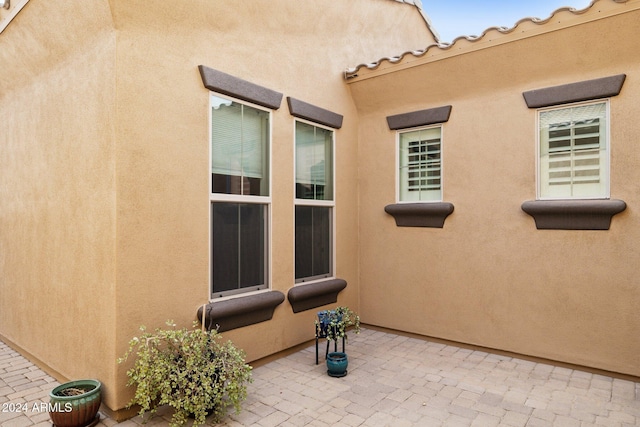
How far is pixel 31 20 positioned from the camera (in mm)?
4094

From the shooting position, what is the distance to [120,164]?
3.42 meters

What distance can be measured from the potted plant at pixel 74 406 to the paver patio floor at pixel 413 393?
205 millimetres

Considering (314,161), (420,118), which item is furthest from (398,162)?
(314,161)

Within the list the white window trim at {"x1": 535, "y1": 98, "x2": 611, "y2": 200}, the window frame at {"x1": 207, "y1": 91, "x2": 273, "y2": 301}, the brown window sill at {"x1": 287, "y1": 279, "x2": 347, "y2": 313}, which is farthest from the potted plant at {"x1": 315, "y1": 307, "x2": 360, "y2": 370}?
the white window trim at {"x1": 535, "y1": 98, "x2": 611, "y2": 200}

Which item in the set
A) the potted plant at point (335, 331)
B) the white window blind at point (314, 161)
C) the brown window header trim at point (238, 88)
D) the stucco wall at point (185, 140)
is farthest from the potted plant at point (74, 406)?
the white window blind at point (314, 161)

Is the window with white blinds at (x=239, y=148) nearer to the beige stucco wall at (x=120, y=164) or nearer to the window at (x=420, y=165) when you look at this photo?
the beige stucco wall at (x=120, y=164)

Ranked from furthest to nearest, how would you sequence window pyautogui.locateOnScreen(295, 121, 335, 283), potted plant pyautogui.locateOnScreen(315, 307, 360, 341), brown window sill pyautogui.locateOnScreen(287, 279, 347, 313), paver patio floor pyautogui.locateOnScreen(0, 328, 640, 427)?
window pyautogui.locateOnScreen(295, 121, 335, 283) → brown window sill pyautogui.locateOnScreen(287, 279, 347, 313) → potted plant pyautogui.locateOnScreen(315, 307, 360, 341) → paver patio floor pyautogui.locateOnScreen(0, 328, 640, 427)

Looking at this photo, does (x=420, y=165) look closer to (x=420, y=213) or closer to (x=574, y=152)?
(x=420, y=213)

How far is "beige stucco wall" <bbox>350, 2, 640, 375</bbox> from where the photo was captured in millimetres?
4332

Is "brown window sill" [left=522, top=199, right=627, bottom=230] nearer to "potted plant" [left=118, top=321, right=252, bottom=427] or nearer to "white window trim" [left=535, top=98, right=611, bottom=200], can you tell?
"white window trim" [left=535, top=98, right=611, bottom=200]

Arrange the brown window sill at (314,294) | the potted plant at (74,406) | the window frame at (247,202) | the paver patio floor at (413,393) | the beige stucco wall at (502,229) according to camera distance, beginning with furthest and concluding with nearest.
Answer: the brown window sill at (314,294) < the beige stucco wall at (502,229) < the window frame at (247,202) < the paver patio floor at (413,393) < the potted plant at (74,406)

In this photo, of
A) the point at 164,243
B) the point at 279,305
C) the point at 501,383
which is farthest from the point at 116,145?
the point at 501,383

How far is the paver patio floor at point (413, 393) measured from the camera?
346 centimetres

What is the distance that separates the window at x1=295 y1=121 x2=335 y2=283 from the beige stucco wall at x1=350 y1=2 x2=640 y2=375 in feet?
2.29
